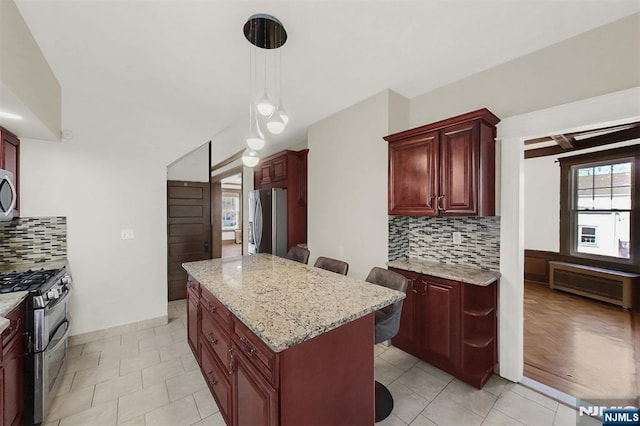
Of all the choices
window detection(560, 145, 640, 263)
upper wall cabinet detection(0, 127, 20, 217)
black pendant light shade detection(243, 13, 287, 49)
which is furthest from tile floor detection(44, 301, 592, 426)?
window detection(560, 145, 640, 263)

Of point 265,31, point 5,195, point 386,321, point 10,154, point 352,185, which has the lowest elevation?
point 386,321

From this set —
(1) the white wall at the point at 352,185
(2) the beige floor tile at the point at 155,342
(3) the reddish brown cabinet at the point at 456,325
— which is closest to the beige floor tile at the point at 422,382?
Result: (3) the reddish brown cabinet at the point at 456,325

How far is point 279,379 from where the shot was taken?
3.59ft

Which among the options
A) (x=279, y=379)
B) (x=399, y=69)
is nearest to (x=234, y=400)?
(x=279, y=379)

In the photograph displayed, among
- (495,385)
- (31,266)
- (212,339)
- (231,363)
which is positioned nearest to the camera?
(231,363)

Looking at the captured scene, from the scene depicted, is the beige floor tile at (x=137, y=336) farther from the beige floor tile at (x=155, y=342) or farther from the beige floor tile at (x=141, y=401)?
the beige floor tile at (x=141, y=401)

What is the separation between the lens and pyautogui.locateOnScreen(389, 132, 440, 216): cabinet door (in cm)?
241

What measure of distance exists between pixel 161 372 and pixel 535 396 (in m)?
3.14

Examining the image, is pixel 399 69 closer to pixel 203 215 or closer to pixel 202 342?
pixel 202 342

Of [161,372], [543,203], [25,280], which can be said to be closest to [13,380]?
[25,280]

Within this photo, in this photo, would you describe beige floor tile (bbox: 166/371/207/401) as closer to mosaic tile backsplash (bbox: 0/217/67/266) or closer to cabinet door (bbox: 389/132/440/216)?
mosaic tile backsplash (bbox: 0/217/67/266)

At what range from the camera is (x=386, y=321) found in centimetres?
176

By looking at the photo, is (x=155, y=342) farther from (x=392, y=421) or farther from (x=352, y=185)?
(x=352, y=185)

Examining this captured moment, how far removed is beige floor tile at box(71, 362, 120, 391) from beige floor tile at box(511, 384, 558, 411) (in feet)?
11.2
